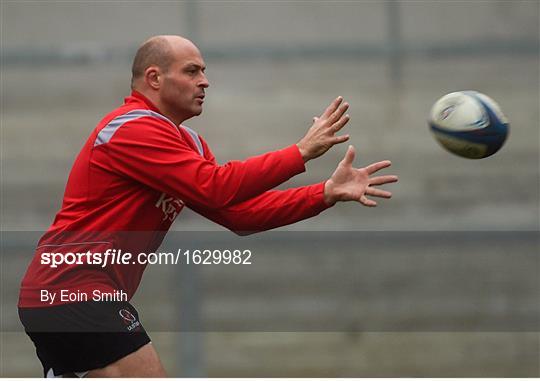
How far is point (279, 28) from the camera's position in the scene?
9.66 meters

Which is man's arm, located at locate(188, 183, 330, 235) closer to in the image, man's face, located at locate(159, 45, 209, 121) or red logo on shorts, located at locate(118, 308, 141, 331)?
man's face, located at locate(159, 45, 209, 121)

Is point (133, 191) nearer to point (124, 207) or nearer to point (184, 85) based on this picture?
point (124, 207)

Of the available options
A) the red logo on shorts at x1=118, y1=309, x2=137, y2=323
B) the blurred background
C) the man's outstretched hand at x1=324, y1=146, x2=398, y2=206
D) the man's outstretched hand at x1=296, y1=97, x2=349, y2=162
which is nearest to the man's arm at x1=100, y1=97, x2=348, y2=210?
the man's outstretched hand at x1=296, y1=97, x2=349, y2=162

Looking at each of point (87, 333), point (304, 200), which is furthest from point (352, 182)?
point (87, 333)

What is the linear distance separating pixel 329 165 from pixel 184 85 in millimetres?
4481

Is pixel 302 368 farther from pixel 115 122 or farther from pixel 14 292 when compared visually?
pixel 115 122

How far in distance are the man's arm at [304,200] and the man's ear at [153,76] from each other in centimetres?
60

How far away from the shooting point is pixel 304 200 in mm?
4574

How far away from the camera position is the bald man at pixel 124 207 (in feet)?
14.3

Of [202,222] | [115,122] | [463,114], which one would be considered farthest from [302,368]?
[115,122]

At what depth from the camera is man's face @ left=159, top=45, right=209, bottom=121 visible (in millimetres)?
4652

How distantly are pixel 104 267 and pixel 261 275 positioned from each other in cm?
437

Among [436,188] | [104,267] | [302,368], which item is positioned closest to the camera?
[104,267]

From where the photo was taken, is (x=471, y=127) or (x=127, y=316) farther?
(x=471, y=127)
